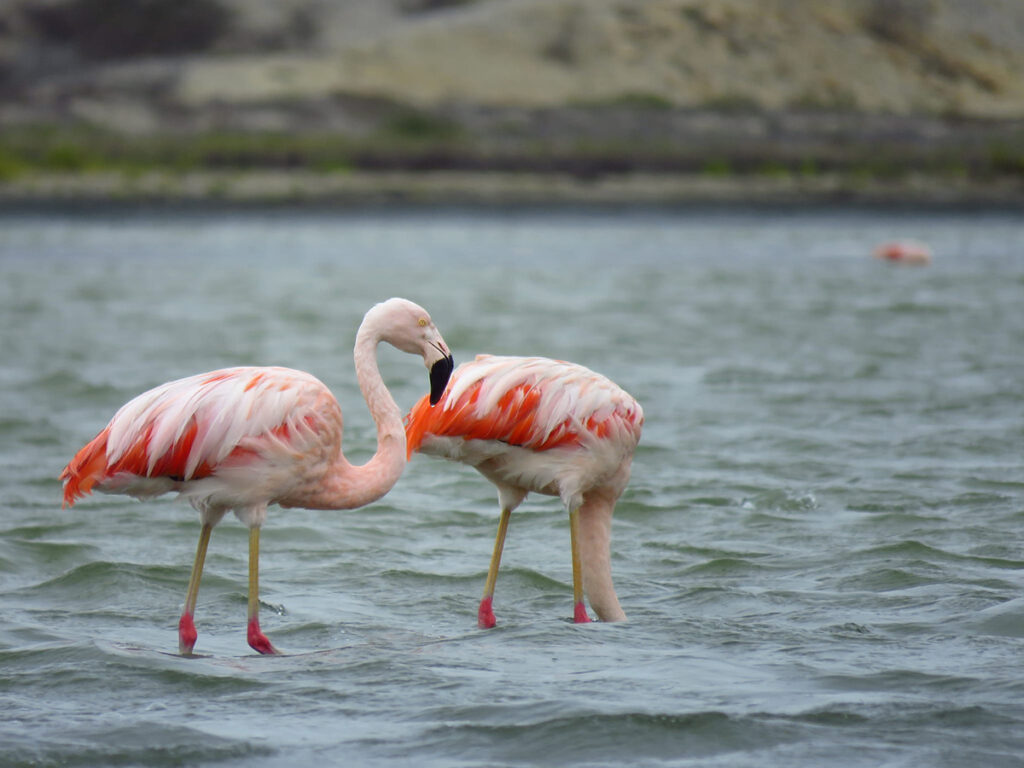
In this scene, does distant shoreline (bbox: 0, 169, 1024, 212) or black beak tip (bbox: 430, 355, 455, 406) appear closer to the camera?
black beak tip (bbox: 430, 355, 455, 406)

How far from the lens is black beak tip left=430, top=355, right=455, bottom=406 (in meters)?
5.57

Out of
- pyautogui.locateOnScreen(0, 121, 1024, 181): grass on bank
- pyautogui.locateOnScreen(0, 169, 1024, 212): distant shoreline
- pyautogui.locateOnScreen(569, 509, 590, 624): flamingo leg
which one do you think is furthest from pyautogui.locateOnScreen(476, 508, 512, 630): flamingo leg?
pyautogui.locateOnScreen(0, 121, 1024, 181): grass on bank

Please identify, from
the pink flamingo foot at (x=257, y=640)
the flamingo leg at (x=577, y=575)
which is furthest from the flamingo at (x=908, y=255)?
the pink flamingo foot at (x=257, y=640)

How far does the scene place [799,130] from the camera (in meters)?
91.8

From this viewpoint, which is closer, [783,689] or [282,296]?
[783,689]

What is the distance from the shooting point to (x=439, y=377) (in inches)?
219

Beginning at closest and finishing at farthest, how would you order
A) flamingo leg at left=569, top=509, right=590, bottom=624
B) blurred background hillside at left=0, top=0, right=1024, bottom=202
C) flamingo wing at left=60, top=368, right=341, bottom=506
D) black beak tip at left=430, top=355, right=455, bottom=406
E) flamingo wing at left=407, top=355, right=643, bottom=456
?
1. flamingo wing at left=60, top=368, right=341, bottom=506
2. black beak tip at left=430, top=355, right=455, bottom=406
3. flamingo wing at left=407, top=355, right=643, bottom=456
4. flamingo leg at left=569, top=509, right=590, bottom=624
5. blurred background hillside at left=0, top=0, right=1024, bottom=202

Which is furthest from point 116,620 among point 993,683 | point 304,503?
point 993,683

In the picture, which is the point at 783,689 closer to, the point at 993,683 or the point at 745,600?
the point at 993,683

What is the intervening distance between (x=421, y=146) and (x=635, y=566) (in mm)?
71424

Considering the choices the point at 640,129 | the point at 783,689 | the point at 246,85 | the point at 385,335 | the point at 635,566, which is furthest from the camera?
the point at 246,85

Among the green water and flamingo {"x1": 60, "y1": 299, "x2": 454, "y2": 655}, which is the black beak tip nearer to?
flamingo {"x1": 60, "y1": 299, "x2": 454, "y2": 655}

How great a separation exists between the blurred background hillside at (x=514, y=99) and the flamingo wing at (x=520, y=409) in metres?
58.3

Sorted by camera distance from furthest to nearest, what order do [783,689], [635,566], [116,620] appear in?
[635,566], [116,620], [783,689]
